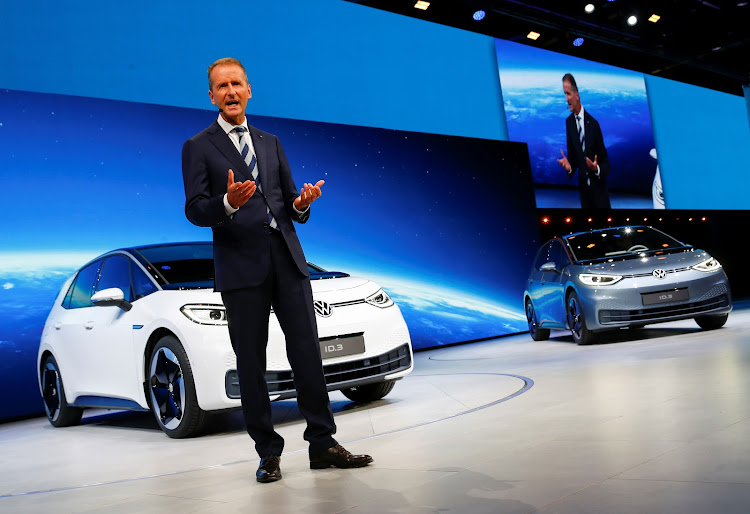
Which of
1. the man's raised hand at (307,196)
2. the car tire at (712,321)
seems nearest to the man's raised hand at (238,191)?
the man's raised hand at (307,196)

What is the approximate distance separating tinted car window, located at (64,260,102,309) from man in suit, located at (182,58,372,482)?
115 inches

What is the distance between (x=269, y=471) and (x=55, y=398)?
12.3 ft

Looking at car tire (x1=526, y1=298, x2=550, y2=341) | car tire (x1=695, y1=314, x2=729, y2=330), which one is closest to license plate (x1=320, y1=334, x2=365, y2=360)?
car tire (x1=695, y1=314, x2=729, y2=330)

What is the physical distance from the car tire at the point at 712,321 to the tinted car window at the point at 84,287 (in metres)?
5.83

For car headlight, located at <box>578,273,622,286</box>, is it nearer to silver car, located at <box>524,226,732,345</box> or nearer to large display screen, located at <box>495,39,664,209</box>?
silver car, located at <box>524,226,732,345</box>

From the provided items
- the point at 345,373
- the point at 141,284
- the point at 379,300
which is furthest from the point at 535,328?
the point at 141,284

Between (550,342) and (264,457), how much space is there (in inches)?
266

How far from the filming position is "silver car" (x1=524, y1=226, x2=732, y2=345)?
7.72m

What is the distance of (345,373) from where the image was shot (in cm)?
505

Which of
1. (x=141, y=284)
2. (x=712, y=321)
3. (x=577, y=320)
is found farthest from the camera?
(x=577, y=320)

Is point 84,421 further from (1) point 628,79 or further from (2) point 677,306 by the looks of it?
(1) point 628,79

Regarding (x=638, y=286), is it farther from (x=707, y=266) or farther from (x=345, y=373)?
(x=345, y=373)

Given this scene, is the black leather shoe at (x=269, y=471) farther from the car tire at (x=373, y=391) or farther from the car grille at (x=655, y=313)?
the car grille at (x=655, y=313)

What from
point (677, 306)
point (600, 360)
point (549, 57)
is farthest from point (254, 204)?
point (549, 57)
